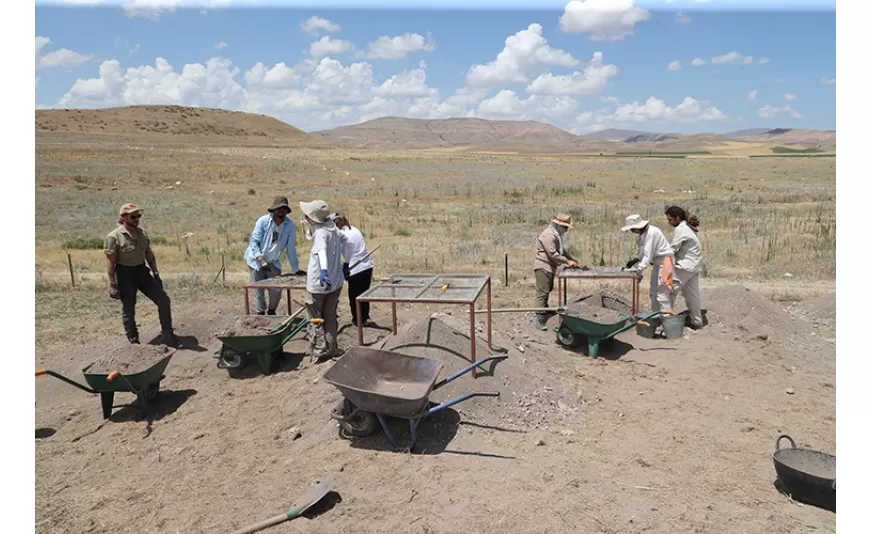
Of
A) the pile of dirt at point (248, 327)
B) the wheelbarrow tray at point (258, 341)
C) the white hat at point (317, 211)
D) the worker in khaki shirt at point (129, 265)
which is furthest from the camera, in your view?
the worker in khaki shirt at point (129, 265)

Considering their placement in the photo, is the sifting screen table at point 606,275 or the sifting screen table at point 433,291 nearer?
the sifting screen table at point 433,291

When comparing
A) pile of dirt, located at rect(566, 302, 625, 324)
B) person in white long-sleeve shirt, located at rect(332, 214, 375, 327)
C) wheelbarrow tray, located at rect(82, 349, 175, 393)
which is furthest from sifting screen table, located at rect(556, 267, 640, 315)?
wheelbarrow tray, located at rect(82, 349, 175, 393)

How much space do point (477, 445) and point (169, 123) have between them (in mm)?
Result: 103964

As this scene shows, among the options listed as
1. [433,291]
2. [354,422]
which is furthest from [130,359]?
[433,291]

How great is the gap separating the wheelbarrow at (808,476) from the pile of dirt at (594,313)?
3.24 m

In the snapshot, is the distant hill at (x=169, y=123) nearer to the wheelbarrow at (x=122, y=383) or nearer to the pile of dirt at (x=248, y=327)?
the pile of dirt at (x=248, y=327)

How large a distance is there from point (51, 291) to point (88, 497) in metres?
8.57

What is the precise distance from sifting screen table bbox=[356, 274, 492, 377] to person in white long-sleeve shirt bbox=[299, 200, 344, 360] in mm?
393

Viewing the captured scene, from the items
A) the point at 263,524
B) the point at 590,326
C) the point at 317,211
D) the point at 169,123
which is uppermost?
Answer: the point at 169,123

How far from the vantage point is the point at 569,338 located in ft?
27.7

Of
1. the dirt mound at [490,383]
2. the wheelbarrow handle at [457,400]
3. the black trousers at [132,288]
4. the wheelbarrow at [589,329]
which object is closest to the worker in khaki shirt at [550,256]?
the wheelbarrow at [589,329]

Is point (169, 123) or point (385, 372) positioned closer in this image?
point (385, 372)

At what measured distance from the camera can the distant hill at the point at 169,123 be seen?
84938 millimetres

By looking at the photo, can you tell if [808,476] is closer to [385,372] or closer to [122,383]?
[385,372]
